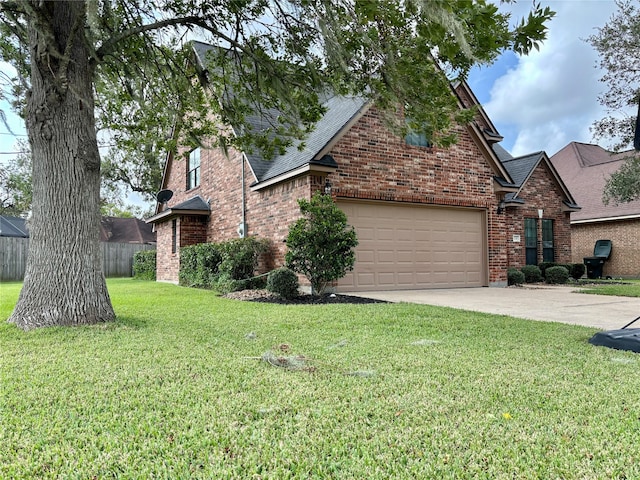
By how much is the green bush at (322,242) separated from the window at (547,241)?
1011 cm

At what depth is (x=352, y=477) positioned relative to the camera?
1824 millimetres

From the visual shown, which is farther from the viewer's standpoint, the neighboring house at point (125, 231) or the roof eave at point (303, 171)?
the neighboring house at point (125, 231)

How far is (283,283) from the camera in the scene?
349 inches

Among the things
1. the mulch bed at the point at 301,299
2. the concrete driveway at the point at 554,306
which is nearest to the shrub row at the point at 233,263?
the mulch bed at the point at 301,299

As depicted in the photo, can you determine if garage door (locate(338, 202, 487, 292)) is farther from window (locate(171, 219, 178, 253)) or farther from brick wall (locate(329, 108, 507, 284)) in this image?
window (locate(171, 219, 178, 253))

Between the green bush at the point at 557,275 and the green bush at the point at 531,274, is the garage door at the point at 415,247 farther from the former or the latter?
the green bush at the point at 557,275

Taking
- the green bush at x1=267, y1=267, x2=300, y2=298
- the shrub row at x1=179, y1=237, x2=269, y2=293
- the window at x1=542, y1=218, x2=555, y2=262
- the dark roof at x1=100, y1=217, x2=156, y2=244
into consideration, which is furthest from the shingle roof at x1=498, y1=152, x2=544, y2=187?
the dark roof at x1=100, y1=217, x2=156, y2=244

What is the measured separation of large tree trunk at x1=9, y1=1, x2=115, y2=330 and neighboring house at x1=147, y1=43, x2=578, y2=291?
3.69m

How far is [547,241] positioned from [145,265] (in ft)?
51.4

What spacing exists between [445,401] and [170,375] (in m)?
1.91

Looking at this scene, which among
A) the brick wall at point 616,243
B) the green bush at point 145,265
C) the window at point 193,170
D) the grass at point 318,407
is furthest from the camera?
the green bush at point 145,265

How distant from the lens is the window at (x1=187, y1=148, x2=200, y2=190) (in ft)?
52.0

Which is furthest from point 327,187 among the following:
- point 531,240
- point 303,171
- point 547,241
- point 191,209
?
point 547,241

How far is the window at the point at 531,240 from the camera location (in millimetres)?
15516
